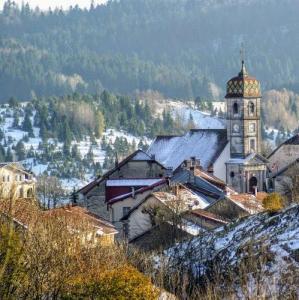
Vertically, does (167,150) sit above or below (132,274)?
above

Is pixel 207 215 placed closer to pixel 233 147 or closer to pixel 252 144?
pixel 233 147

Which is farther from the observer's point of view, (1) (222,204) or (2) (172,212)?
(1) (222,204)

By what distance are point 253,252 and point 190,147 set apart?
4969cm

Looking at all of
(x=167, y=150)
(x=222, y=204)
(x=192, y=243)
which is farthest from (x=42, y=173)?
(x=192, y=243)

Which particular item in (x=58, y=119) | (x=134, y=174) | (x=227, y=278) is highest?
(x=58, y=119)

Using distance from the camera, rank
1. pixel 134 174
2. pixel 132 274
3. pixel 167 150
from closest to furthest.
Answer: pixel 132 274 < pixel 134 174 < pixel 167 150

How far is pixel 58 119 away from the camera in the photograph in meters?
186

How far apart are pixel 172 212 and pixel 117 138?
130 m

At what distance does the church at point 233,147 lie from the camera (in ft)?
256

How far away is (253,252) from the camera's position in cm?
3050

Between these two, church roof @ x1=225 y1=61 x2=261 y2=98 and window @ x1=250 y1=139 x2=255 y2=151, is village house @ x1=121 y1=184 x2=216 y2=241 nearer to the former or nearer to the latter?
window @ x1=250 y1=139 x2=255 y2=151

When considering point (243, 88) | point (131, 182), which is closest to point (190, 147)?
point (243, 88)

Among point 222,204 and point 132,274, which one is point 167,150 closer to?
point 222,204

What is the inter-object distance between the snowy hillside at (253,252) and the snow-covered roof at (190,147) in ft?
139
